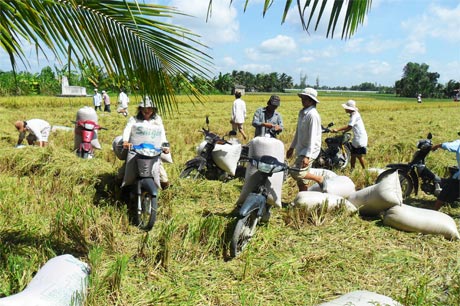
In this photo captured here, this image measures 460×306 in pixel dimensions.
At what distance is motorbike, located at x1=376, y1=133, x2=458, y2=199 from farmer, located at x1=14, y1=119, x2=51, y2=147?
5586mm

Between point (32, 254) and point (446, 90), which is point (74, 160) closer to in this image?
point (32, 254)

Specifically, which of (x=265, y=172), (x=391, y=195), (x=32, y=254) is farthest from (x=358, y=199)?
(x=32, y=254)

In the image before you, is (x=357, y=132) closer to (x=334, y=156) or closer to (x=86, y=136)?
(x=334, y=156)

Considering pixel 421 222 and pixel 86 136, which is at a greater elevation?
pixel 86 136

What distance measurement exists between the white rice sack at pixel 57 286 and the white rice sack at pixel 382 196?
318 centimetres

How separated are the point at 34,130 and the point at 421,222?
602cm

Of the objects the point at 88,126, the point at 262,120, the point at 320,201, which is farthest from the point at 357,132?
the point at 88,126

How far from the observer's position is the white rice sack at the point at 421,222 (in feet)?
13.8

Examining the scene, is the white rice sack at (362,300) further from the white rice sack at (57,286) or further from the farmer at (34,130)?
the farmer at (34,130)

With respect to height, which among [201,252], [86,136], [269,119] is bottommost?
[201,252]

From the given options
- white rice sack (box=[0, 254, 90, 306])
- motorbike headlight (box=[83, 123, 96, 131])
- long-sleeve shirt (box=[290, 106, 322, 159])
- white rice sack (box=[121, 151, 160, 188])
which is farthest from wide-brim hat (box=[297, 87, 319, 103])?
motorbike headlight (box=[83, 123, 96, 131])

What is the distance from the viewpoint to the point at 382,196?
4.57 m

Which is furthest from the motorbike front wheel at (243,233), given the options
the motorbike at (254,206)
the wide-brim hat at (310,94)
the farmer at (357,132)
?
the farmer at (357,132)

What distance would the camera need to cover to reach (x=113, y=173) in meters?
5.43
